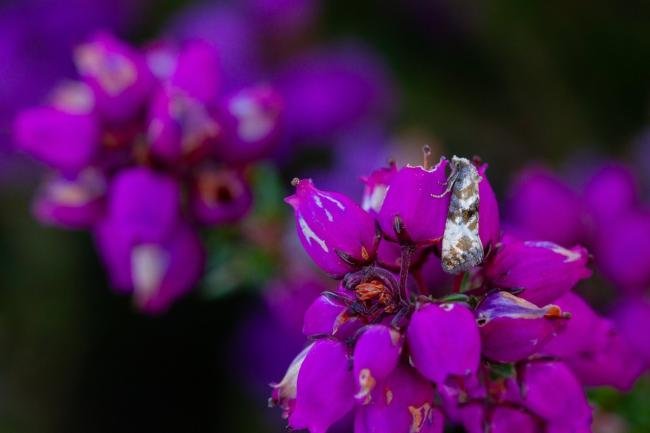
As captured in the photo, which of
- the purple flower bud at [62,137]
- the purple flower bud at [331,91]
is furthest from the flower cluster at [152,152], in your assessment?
the purple flower bud at [331,91]

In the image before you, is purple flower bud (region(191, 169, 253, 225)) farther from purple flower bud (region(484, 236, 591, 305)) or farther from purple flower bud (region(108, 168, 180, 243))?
purple flower bud (region(484, 236, 591, 305))

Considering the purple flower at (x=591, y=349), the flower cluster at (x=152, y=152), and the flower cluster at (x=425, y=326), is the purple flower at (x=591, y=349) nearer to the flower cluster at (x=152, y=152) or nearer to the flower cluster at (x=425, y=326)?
the flower cluster at (x=425, y=326)

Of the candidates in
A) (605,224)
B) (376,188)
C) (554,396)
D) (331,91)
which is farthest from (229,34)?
(554,396)

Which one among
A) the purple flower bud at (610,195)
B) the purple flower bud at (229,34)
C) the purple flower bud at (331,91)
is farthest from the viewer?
the purple flower bud at (229,34)

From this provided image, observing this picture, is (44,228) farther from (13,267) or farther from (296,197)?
(296,197)

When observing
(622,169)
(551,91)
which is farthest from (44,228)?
Result: (622,169)
